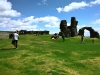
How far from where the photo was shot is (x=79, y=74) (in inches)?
726

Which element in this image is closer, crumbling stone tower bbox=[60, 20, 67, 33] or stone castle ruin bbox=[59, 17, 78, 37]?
stone castle ruin bbox=[59, 17, 78, 37]

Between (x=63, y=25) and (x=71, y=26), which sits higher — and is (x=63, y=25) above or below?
above

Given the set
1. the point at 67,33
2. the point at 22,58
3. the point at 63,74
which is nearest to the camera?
the point at 63,74

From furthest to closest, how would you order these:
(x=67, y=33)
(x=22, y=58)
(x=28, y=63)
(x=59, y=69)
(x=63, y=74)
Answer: (x=67, y=33) → (x=22, y=58) → (x=28, y=63) → (x=59, y=69) → (x=63, y=74)

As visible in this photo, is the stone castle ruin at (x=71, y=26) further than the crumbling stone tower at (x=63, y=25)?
No

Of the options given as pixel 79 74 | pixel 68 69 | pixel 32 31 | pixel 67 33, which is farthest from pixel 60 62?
pixel 32 31

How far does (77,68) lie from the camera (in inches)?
790

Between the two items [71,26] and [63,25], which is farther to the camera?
[71,26]

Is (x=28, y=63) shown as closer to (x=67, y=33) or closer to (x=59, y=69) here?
(x=59, y=69)

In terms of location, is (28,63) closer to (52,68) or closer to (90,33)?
(52,68)

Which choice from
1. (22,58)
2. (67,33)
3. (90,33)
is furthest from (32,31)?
(22,58)

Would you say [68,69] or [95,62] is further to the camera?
[95,62]

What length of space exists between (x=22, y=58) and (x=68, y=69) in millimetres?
6142

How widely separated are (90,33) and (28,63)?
75524mm
